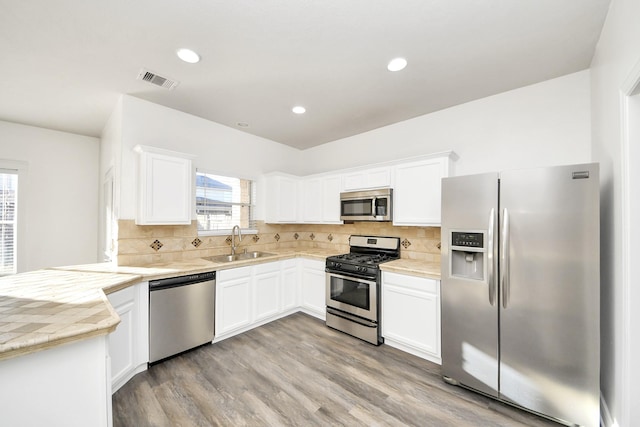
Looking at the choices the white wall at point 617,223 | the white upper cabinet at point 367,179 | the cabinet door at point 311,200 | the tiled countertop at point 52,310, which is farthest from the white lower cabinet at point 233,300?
the white wall at point 617,223

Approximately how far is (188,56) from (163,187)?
1392 mm

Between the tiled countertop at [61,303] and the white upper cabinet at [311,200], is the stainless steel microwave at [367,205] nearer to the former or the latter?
the white upper cabinet at [311,200]

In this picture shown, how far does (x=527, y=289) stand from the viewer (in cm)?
189

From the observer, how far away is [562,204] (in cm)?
178

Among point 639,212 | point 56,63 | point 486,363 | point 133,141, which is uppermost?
point 56,63

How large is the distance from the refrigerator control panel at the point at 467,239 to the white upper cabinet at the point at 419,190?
1.87 feet

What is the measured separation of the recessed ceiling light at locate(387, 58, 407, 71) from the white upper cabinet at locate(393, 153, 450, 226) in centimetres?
105

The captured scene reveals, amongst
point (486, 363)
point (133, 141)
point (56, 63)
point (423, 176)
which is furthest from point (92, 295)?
point (423, 176)

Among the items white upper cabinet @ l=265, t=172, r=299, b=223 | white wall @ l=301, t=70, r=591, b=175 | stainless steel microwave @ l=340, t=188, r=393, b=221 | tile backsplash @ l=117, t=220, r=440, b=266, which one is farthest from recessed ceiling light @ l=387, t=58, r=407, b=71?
white upper cabinet @ l=265, t=172, r=299, b=223

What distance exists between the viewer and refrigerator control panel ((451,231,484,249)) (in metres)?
2.11

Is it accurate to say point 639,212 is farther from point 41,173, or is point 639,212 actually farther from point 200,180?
point 41,173

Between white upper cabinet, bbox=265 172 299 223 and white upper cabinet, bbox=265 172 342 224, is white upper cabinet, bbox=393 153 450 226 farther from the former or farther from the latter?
white upper cabinet, bbox=265 172 299 223

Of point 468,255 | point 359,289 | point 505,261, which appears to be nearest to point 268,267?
point 359,289

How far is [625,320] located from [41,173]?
20.9 feet
